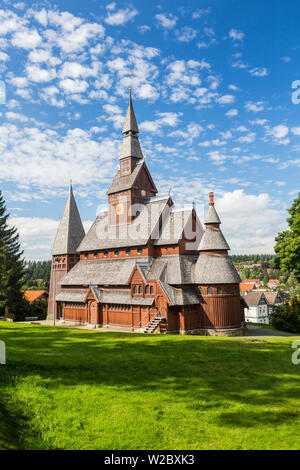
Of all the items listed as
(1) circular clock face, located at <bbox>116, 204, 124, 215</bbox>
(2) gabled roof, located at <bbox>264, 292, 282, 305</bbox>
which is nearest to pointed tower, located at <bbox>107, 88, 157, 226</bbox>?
(1) circular clock face, located at <bbox>116, 204, 124, 215</bbox>

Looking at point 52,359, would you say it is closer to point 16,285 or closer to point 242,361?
point 242,361

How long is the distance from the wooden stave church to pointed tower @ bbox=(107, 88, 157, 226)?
14 cm

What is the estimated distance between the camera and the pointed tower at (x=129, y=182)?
46.3 metres

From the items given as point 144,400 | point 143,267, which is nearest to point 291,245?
point 143,267

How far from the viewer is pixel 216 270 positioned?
3625 cm

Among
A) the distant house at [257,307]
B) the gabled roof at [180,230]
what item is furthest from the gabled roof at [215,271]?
the distant house at [257,307]

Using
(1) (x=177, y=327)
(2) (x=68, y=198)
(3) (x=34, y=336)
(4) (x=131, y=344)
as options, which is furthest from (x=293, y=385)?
(2) (x=68, y=198)

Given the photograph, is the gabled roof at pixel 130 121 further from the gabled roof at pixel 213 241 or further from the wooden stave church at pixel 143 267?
the gabled roof at pixel 213 241

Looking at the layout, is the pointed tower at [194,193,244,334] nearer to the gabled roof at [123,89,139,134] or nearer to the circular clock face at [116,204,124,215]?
the circular clock face at [116,204,124,215]

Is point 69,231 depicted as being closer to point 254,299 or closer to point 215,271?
point 215,271

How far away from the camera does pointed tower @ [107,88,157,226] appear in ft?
152

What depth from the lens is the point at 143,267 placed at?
39.6 meters

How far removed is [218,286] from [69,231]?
94.7 feet
